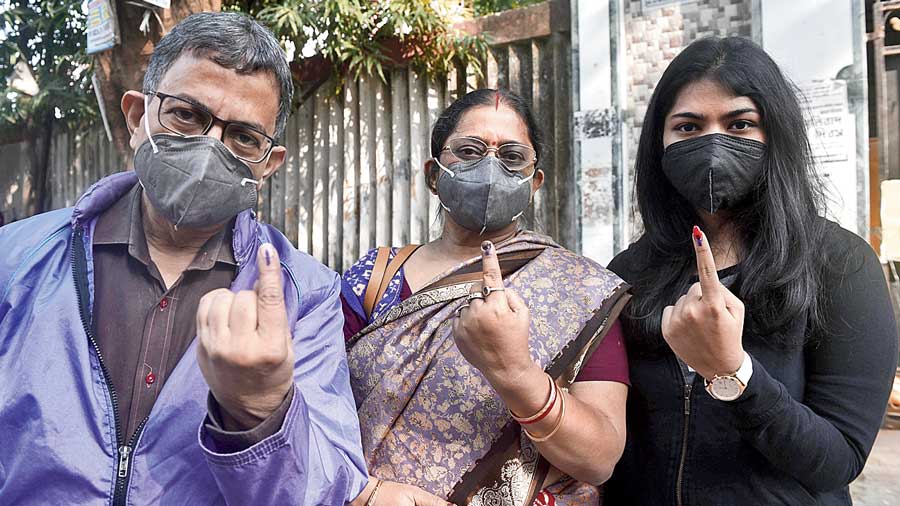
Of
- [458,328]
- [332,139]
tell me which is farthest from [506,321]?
[332,139]

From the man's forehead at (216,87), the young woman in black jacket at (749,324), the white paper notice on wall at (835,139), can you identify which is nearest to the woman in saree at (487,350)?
the young woman in black jacket at (749,324)

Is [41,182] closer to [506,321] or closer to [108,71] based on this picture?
[108,71]

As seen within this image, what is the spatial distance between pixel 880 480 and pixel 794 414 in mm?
2128

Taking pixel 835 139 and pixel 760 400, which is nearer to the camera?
pixel 760 400

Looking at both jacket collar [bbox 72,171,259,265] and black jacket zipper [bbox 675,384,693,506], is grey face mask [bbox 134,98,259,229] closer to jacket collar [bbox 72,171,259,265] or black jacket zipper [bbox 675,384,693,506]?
jacket collar [bbox 72,171,259,265]

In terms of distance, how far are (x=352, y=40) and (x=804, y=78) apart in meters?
2.55

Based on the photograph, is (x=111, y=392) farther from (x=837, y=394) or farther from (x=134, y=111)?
(x=837, y=394)

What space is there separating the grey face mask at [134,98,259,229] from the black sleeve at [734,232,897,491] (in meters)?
1.20

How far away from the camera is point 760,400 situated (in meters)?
1.38

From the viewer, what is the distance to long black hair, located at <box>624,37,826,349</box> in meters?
1.59

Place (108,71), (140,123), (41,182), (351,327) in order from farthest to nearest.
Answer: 1. (41,182)
2. (108,71)
3. (351,327)
4. (140,123)

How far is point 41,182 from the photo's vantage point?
6.08 meters

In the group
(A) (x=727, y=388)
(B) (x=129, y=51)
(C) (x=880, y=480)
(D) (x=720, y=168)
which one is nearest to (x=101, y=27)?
(B) (x=129, y=51)

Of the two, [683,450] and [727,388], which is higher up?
[727,388]
